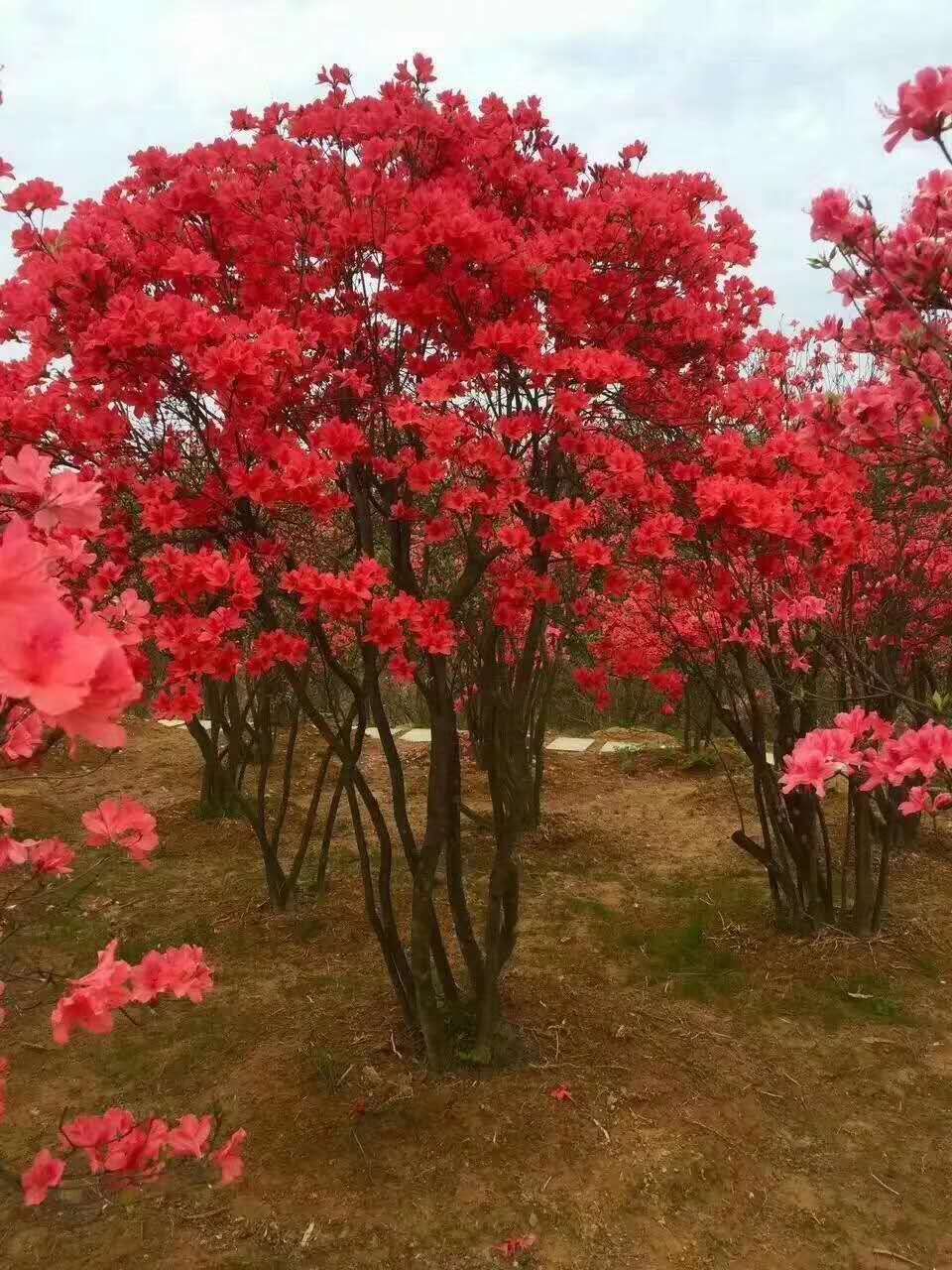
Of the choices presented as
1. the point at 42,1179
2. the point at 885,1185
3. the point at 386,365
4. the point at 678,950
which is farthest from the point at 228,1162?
the point at 678,950

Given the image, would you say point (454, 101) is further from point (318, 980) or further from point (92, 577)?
point (318, 980)

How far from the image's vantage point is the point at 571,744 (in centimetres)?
940

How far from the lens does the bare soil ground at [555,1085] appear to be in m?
2.59

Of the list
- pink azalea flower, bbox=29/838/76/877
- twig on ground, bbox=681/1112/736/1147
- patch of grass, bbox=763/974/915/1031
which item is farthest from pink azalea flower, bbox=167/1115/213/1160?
patch of grass, bbox=763/974/915/1031

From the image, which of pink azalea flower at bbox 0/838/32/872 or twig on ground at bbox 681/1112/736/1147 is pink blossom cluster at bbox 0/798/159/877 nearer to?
pink azalea flower at bbox 0/838/32/872

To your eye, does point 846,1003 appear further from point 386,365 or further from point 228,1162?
point 386,365

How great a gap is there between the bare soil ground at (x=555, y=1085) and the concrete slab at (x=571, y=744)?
3533 mm

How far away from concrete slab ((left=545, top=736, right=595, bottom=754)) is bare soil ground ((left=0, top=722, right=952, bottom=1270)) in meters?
3.53

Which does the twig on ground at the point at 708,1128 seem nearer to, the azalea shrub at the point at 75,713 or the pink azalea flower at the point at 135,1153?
the azalea shrub at the point at 75,713

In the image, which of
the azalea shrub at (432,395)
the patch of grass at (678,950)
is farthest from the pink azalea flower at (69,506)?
the patch of grass at (678,950)

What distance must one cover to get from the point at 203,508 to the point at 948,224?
7.28ft

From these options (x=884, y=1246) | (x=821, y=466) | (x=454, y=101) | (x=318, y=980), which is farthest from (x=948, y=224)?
(x=318, y=980)

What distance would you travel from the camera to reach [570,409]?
8.59 ft

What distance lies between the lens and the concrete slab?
9086 millimetres
